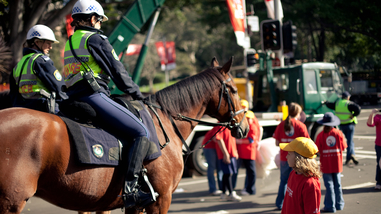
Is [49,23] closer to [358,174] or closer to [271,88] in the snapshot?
[271,88]

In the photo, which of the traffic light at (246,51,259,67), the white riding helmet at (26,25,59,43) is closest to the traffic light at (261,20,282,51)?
the traffic light at (246,51,259,67)

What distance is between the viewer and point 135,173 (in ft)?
10.6

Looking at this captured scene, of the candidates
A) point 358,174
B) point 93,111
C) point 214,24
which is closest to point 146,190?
point 93,111

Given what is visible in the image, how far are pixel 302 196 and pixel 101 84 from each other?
2262 mm

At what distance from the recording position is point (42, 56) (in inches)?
158

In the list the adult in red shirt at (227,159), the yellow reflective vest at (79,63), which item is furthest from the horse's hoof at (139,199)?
the adult in red shirt at (227,159)

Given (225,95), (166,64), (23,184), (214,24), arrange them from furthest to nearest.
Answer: (166,64), (214,24), (225,95), (23,184)

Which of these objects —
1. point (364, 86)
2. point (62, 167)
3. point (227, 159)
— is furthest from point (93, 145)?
point (364, 86)

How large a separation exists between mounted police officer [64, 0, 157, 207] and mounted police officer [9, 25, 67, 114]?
2.12 ft

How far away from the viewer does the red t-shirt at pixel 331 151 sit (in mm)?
6000

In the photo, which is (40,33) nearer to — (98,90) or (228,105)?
(98,90)

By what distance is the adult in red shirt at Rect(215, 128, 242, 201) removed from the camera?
697 cm

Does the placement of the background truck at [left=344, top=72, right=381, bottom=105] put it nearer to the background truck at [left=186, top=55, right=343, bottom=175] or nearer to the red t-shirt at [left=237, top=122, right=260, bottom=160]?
the background truck at [left=186, top=55, right=343, bottom=175]

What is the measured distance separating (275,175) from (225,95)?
537 cm
